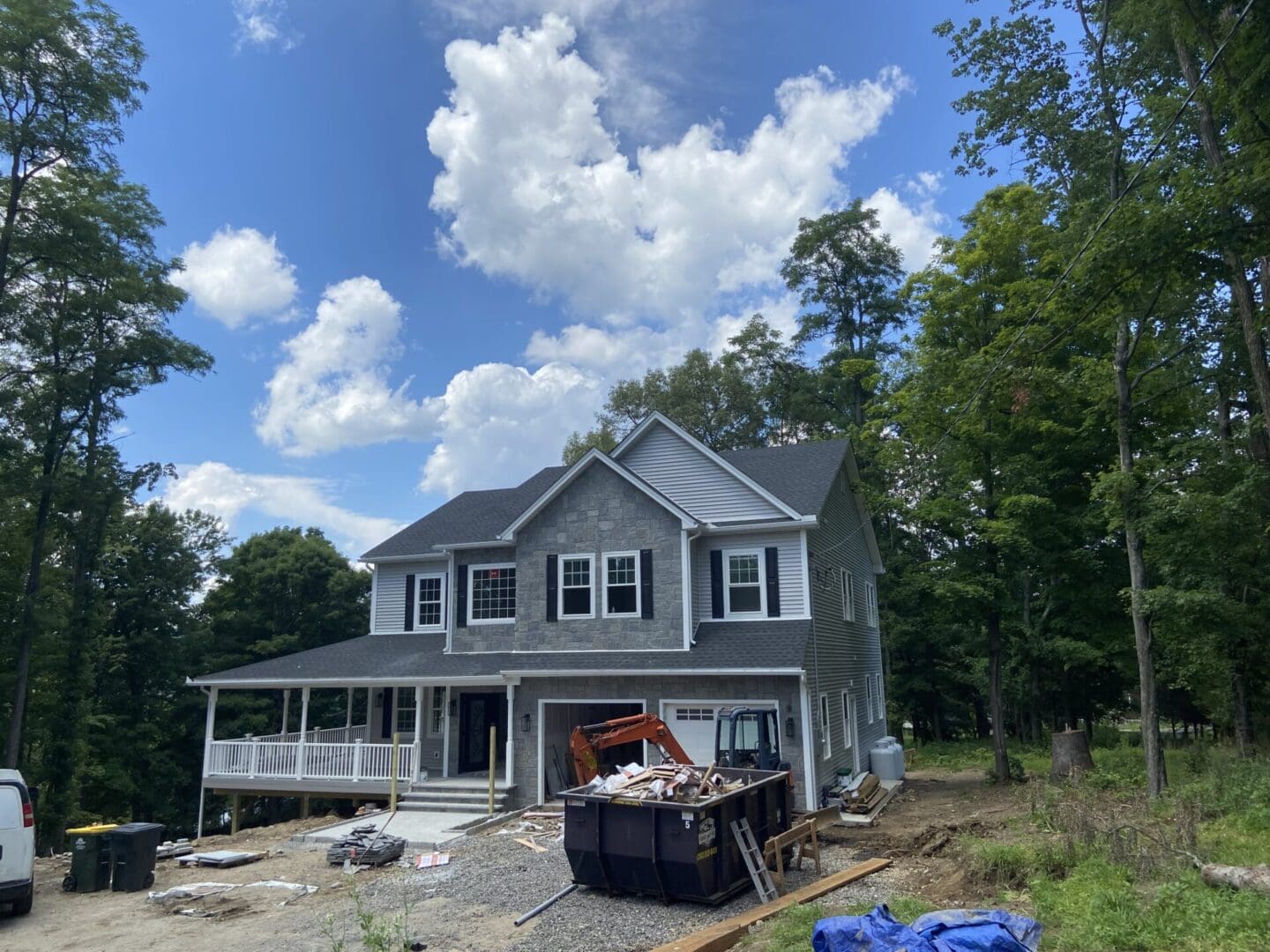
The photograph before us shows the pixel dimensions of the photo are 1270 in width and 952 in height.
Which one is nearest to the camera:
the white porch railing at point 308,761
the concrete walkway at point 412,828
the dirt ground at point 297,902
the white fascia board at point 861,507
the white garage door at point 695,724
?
the dirt ground at point 297,902

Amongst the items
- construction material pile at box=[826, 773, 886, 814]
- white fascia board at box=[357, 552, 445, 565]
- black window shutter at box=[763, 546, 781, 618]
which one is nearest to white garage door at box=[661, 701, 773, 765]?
black window shutter at box=[763, 546, 781, 618]

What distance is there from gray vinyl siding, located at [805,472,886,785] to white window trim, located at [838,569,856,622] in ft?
0.63

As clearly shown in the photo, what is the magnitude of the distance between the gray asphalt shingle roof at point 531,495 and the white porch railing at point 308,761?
5239 mm

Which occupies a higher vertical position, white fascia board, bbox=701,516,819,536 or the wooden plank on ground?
white fascia board, bbox=701,516,819,536

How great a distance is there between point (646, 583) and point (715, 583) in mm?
1597

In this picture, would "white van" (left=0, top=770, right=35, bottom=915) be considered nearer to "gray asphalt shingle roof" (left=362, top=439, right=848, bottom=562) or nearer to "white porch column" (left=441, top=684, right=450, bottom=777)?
"white porch column" (left=441, top=684, right=450, bottom=777)

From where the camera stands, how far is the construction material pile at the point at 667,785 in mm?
10195

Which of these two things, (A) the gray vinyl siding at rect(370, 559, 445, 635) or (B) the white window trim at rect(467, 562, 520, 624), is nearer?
(B) the white window trim at rect(467, 562, 520, 624)

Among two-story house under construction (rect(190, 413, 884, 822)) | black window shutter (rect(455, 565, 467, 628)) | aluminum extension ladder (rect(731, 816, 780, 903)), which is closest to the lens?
aluminum extension ladder (rect(731, 816, 780, 903))

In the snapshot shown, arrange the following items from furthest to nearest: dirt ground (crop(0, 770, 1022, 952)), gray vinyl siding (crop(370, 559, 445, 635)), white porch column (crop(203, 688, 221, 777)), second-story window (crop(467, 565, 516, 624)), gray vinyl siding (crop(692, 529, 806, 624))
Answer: gray vinyl siding (crop(370, 559, 445, 635)) → second-story window (crop(467, 565, 516, 624)) → white porch column (crop(203, 688, 221, 777)) → gray vinyl siding (crop(692, 529, 806, 624)) → dirt ground (crop(0, 770, 1022, 952))

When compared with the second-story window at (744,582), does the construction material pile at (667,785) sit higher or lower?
lower

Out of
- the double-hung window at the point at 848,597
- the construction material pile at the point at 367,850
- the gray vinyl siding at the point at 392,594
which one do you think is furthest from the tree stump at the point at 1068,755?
the gray vinyl siding at the point at 392,594

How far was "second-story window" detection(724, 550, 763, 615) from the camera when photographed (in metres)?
18.0

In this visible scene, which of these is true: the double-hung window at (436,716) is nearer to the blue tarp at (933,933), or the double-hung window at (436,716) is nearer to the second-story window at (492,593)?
the second-story window at (492,593)
